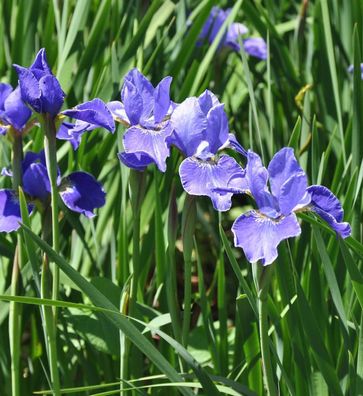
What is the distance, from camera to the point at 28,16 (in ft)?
7.18

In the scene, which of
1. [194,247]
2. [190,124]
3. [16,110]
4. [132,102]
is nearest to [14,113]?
[16,110]

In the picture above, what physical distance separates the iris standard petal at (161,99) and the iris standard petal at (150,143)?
4 centimetres

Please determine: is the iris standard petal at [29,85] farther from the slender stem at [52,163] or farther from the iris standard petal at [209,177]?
the iris standard petal at [209,177]

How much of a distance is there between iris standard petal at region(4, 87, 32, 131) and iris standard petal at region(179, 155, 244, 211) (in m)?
0.33

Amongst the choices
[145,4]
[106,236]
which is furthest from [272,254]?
[145,4]

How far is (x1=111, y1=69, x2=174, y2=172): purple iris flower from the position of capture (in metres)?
1.31

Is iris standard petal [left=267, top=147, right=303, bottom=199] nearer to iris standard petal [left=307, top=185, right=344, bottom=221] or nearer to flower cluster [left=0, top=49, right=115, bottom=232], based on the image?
iris standard petal [left=307, top=185, right=344, bottom=221]

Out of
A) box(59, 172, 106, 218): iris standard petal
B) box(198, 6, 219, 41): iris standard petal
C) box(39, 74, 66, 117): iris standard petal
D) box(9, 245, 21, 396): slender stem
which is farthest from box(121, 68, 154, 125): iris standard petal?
box(198, 6, 219, 41): iris standard petal

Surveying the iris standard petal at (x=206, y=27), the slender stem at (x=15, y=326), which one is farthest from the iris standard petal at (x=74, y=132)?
the iris standard petal at (x=206, y=27)

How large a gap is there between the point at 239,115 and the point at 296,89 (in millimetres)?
440

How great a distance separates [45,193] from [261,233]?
51 cm

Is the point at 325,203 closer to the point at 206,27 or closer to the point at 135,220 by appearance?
the point at 135,220

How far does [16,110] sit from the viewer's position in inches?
57.8

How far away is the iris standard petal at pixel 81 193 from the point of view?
154 cm
